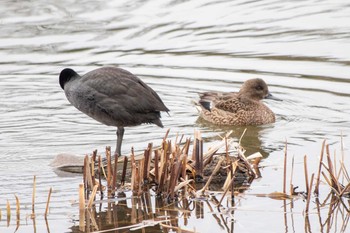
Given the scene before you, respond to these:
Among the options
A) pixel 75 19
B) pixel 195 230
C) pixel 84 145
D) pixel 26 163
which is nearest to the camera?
pixel 195 230

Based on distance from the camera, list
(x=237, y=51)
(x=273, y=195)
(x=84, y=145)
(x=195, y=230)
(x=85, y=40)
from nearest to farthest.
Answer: (x=195, y=230)
(x=273, y=195)
(x=84, y=145)
(x=237, y=51)
(x=85, y=40)

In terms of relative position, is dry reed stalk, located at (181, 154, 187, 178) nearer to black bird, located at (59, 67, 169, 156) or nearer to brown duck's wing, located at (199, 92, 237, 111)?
black bird, located at (59, 67, 169, 156)

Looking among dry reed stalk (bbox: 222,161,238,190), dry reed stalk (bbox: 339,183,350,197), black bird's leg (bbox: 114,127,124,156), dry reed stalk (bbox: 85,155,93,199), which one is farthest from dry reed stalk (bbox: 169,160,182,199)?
black bird's leg (bbox: 114,127,124,156)

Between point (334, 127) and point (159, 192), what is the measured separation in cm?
394

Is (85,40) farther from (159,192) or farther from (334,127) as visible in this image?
(159,192)

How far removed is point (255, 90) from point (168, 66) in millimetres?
2187

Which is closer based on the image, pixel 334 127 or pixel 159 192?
pixel 159 192

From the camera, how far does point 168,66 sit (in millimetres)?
15914

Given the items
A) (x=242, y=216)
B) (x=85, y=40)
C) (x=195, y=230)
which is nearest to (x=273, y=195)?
(x=242, y=216)

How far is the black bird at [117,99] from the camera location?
425 inches

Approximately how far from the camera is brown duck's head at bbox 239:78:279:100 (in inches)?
555

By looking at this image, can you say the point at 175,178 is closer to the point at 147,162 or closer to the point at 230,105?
the point at 147,162

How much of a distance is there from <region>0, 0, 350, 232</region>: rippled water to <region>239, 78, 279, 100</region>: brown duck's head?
33cm

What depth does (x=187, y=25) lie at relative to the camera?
1856 cm
